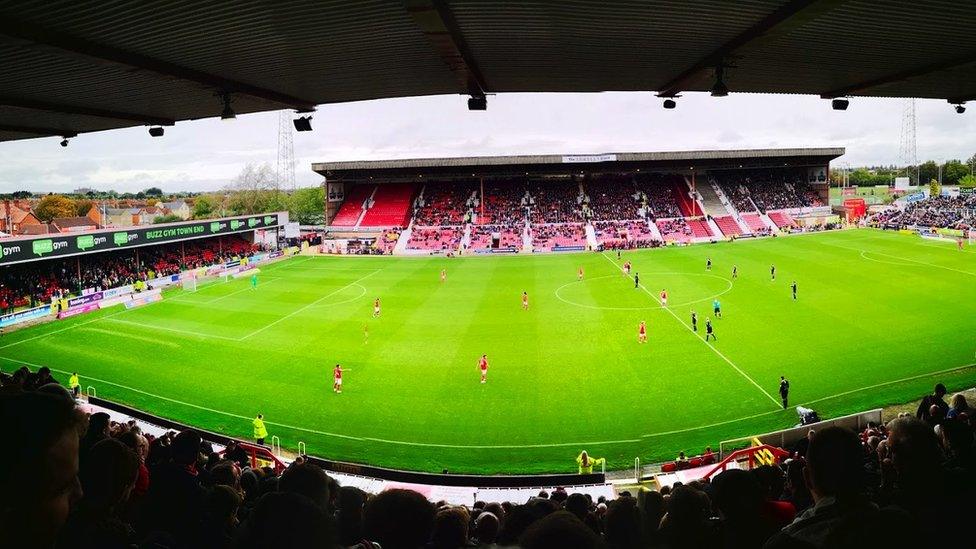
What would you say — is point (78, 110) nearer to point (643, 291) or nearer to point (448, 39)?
point (448, 39)

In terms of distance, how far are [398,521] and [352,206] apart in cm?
6904

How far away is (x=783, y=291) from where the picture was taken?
31.4 metres

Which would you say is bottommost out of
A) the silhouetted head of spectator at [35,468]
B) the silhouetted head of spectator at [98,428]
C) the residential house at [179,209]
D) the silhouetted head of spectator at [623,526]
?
the silhouetted head of spectator at [623,526]

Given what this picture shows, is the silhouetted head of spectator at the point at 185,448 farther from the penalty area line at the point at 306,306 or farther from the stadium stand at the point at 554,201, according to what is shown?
the stadium stand at the point at 554,201

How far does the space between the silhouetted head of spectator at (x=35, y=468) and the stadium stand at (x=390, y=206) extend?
207 ft

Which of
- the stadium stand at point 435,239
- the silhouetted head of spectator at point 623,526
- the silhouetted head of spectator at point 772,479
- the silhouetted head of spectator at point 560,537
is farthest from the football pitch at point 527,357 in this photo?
the stadium stand at point 435,239

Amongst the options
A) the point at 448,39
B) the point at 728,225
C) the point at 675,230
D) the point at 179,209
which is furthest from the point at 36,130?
the point at 179,209

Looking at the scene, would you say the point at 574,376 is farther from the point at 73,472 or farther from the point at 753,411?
the point at 73,472

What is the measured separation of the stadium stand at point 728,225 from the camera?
205 feet

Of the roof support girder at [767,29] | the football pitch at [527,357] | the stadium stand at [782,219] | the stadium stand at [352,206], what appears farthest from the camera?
the stadium stand at [352,206]

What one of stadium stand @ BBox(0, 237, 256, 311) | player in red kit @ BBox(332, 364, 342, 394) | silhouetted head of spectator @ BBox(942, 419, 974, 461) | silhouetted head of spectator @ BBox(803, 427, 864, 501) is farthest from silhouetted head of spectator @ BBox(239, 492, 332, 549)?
stadium stand @ BBox(0, 237, 256, 311)

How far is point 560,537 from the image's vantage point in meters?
2.09

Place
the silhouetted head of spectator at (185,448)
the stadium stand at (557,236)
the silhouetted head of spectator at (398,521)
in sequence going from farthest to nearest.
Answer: the stadium stand at (557,236) → the silhouetted head of spectator at (185,448) → the silhouetted head of spectator at (398,521)

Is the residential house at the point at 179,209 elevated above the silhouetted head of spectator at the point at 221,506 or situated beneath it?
elevated above
